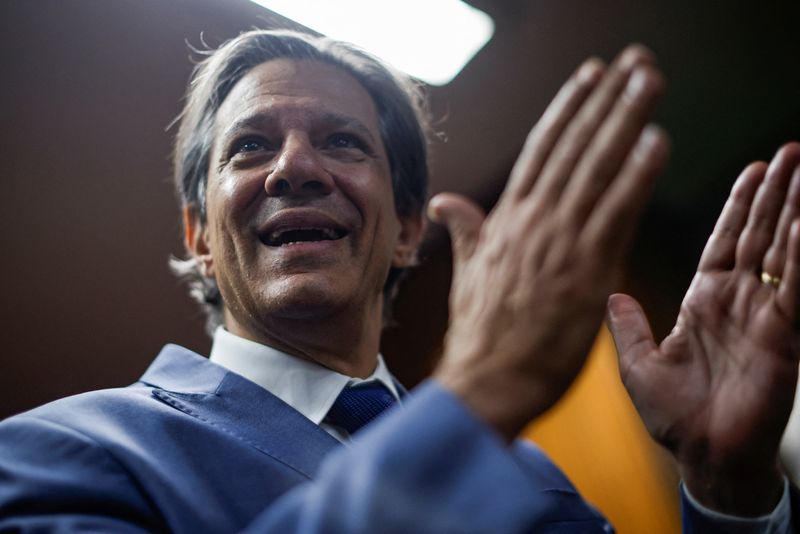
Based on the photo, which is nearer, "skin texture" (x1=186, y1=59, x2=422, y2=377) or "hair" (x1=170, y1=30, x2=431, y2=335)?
"skin texture" (x1=186, y1=59, x2=422, y2=377)

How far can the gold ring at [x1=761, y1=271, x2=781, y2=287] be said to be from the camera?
3.25 ft

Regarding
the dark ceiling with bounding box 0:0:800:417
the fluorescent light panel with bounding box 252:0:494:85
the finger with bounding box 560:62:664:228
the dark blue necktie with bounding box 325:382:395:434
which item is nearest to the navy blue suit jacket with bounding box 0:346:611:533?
the dark blue necktie with bounding box 325:382:395:434

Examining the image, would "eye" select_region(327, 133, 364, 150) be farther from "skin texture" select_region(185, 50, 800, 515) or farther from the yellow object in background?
the yellow object in background

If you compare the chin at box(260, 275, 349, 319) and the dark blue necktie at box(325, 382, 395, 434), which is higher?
the chin at box(260, 275, 349, 319)

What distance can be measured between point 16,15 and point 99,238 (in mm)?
962

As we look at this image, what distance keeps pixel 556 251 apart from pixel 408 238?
1098mm

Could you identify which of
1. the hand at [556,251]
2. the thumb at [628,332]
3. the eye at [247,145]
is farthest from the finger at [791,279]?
the eye at [247,145]

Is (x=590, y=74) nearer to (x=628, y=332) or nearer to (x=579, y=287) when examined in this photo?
(x=579, y=287)

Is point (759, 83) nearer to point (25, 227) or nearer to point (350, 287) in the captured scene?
point (350, 287)

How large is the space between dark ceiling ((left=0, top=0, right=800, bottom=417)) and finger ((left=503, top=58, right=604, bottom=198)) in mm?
1506

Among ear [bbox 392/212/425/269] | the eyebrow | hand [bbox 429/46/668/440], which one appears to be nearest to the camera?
hand [bbox 429/46/668/440]

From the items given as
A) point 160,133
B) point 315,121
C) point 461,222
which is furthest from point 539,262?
point 160,133

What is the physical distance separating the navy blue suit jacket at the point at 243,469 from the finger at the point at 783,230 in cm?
48

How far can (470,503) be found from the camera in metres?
0.55
